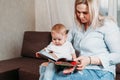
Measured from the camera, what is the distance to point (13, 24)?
10.9 feet

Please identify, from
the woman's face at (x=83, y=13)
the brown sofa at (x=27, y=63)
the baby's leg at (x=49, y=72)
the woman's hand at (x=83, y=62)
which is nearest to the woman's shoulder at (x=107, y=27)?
the woman's face at (x=83, y=13)

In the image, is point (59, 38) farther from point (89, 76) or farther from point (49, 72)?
point (89, 76)

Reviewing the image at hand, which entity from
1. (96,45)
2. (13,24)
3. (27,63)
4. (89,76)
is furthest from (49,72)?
(13,24)

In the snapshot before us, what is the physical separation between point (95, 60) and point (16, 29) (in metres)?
2.04

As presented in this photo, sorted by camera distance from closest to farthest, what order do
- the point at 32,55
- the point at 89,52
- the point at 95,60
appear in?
the point at 95,60
the point at 89,52
the point at 32,55

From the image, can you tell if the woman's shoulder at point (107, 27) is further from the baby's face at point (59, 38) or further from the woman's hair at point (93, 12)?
the baby's face at point (59, 38)

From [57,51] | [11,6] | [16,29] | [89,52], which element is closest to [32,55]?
[16,29]

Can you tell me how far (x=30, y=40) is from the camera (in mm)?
3230

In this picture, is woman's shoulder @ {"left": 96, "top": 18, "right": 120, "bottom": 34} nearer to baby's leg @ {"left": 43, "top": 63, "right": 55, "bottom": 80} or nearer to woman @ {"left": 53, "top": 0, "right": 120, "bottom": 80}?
woman @ {"left": 53, "top": 0, "right": 120, "bottom": 80}

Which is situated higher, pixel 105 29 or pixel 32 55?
pixel 105 29

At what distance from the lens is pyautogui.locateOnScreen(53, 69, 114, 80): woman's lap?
5.16 feet

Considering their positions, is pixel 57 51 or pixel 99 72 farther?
pixel 57 51

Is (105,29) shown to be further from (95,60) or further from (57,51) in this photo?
(57,51)

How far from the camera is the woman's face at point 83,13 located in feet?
5.54
